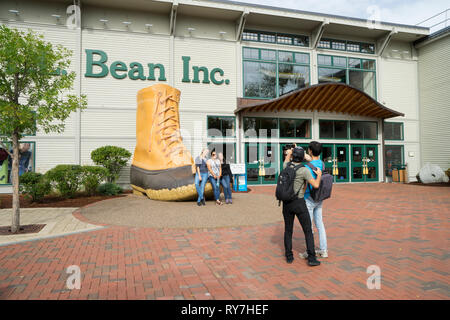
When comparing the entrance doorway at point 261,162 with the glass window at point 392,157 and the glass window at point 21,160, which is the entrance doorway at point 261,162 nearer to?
the glass window at point 392,157

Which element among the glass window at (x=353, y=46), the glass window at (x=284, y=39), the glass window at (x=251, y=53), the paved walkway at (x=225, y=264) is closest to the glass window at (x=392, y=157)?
the glass window at (x=353, y=46)

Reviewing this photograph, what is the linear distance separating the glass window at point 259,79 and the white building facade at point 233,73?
0.19ft

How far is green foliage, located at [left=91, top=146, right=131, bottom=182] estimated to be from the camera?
11383 millimetres

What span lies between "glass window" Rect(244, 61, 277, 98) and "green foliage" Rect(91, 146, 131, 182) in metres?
7.55

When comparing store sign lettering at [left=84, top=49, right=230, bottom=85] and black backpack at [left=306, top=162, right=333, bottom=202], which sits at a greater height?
store sign lettering at [left=84, top=49, right=230, bottom=85]

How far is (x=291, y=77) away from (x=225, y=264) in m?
14.5

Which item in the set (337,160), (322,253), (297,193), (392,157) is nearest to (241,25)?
(337,160)

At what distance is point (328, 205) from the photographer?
8.26 metres

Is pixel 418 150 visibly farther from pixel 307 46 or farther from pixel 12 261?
pixel 12 261

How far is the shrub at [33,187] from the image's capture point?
337 inches

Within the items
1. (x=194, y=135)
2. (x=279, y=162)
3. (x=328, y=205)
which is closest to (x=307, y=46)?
(x=279, y=162)

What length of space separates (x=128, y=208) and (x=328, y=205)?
228 inches

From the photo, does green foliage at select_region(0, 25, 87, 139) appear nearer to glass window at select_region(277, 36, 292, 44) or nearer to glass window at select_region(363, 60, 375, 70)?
glass window at select_region(277, 36, 292, 44)

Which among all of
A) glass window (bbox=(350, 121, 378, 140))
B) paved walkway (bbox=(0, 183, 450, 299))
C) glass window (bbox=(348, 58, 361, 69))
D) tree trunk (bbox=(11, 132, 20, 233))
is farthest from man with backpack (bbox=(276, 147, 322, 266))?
glass window (bbox=(348, 58, 361, 69))
